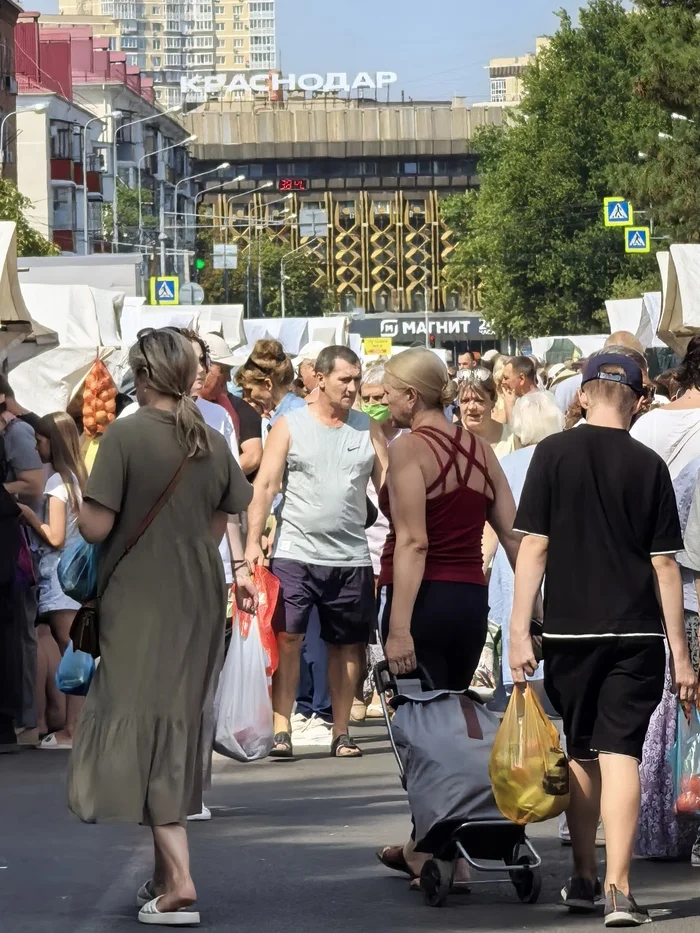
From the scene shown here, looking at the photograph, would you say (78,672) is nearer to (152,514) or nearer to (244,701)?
(152,514)

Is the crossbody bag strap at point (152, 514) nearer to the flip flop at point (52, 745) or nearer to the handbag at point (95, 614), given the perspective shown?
the handbag at point (95, 614)

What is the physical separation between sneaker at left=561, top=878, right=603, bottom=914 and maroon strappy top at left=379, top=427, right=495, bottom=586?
1.11m

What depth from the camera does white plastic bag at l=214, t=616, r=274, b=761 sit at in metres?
8.67

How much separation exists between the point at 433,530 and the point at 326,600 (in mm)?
3393

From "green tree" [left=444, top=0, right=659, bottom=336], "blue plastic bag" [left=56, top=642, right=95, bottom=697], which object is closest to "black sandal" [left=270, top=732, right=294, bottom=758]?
"blue plastic bag" [left=56, top=642, right=95, bottom=697]

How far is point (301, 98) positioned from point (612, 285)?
4697 inches

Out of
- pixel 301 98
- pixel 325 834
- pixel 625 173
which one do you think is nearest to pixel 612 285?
pixel 625 173

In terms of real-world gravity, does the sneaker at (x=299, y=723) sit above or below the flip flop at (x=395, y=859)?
below

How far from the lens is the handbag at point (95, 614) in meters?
6.16

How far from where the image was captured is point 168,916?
608 centimetres

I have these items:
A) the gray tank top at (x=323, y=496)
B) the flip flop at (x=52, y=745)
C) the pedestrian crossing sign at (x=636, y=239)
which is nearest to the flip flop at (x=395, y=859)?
the gray tank top at (x=323, y=496)

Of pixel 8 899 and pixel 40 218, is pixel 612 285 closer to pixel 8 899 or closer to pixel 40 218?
pixel 40 218

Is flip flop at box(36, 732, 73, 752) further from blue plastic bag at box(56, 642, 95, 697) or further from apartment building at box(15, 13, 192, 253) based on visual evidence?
apartment building at box(15, 13, 192, 253)

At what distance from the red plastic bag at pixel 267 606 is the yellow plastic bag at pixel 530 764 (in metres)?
2.92
